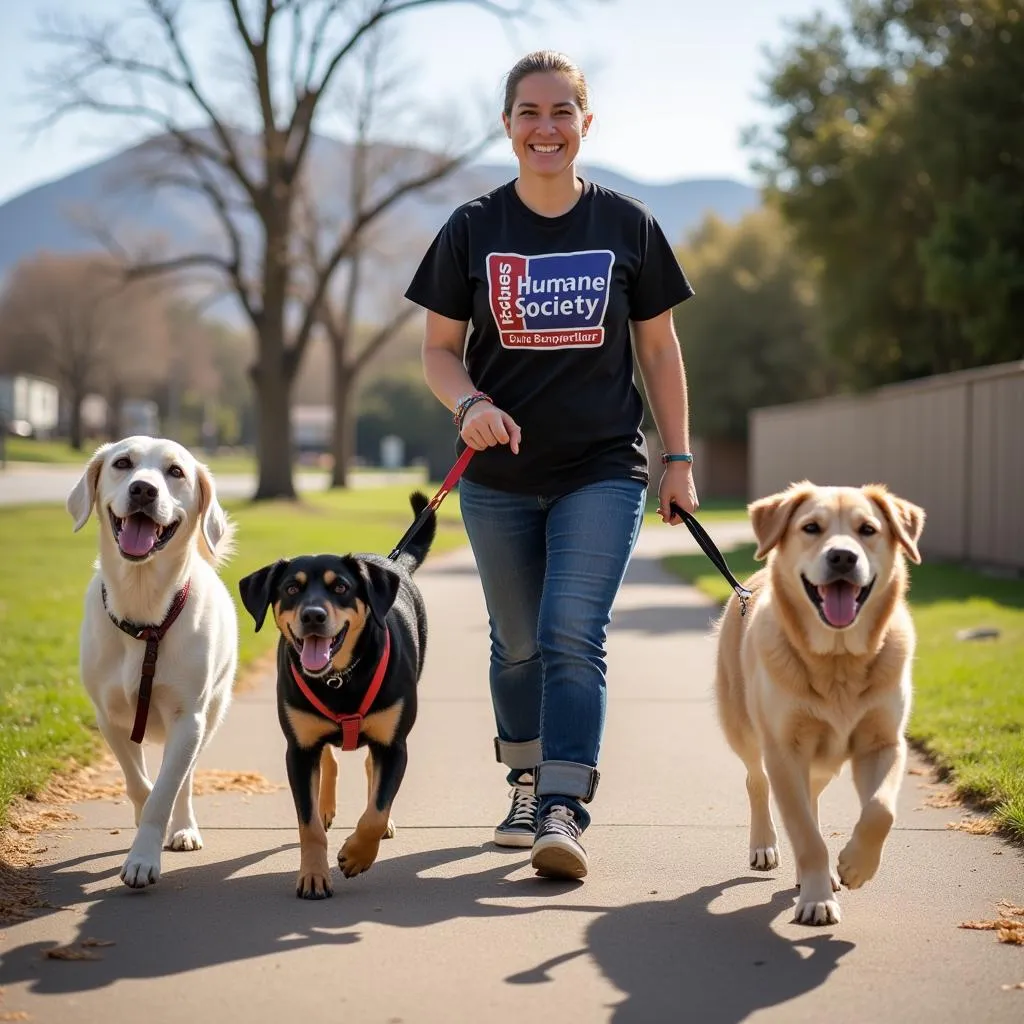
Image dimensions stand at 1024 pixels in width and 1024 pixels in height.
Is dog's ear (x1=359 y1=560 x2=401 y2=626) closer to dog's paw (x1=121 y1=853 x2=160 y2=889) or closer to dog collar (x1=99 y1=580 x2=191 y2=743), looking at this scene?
dog collar (x1=99 y1=580 x2=191 y2=743)

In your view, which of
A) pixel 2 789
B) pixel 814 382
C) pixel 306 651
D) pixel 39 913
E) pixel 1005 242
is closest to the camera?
pixel 39 913

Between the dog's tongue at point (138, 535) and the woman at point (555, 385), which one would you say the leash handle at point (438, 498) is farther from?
the dog's tongue at point (138, 535)

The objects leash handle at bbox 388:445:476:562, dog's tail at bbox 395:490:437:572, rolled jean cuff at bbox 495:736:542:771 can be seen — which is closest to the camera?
leash handle at bbox 388:445:476:562

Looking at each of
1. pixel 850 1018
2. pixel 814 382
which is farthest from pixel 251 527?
pixel 814 382

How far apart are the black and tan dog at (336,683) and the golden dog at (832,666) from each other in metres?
1.27

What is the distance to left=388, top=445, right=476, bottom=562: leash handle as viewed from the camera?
518 cm

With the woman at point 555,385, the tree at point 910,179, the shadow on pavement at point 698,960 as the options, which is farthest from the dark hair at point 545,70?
the tree at point 910,179

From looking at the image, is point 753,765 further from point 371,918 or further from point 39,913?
point 39,913

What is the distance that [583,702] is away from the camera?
16.3ft

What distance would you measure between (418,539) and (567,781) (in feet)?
5.87

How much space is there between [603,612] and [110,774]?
280 cm

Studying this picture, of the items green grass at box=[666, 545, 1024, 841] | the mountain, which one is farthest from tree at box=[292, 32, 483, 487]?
green grass at box=[666, 545, 1024, 841]

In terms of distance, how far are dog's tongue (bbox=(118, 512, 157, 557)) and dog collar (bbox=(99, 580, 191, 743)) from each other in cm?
23

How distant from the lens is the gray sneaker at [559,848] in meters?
4.65
